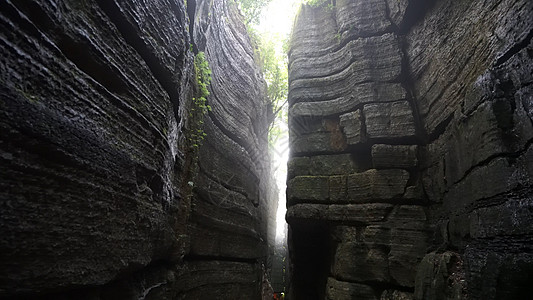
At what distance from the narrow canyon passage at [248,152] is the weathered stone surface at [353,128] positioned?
4cm

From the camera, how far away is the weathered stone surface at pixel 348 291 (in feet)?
17.3

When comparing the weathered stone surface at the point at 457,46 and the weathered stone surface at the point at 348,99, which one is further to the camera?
the weathered stone surface at the point at 348,99

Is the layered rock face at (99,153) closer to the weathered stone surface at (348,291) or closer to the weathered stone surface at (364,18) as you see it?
the weathered stone surface at (348,291)

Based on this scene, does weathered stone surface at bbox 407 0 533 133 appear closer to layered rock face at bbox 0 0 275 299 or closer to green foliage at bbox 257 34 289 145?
layered rock face at bbox 0 0 275 299

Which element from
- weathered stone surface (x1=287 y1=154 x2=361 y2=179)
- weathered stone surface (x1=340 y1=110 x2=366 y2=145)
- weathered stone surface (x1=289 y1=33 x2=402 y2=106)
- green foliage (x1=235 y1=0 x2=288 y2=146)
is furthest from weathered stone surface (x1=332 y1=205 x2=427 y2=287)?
green foliage (x1=235 y1=0 x2=288 y2=146)

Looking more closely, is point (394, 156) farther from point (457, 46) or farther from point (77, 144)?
point (77, 144)

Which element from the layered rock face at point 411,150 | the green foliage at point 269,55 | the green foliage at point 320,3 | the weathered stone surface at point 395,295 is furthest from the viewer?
the green foliage at point 269,55

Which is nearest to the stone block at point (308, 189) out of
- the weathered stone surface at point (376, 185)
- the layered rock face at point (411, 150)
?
the layered rock face at point (411, 150)

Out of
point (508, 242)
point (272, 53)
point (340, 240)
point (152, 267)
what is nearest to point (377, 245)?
point (340, 240)

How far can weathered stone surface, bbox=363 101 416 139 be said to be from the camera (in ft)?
19.4

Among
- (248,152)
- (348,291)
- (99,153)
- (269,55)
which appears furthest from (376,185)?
(269,55)

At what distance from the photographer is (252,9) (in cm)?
1236

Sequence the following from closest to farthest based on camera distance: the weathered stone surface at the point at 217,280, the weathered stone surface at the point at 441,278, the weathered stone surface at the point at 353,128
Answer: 1. the weathered stone surface at the point at 441,278
2. the weathered stone surface at the point at 217,280
3. the weathered stone surface at the point at 353,128

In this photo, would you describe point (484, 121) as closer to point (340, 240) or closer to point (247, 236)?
point (340, 240)
